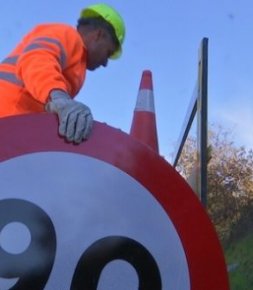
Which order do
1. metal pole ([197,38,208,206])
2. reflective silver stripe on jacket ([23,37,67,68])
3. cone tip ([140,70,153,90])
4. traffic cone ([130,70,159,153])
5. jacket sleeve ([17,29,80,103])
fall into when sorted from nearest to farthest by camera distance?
jacket sleeve ([17,29,80,103]), reflective silver stripe on jacket ([23,37,67,68]), metal pole ([197,38,208,206]), traffic cone ([130,70,159,153]), cone tip ([140,70,153,90])

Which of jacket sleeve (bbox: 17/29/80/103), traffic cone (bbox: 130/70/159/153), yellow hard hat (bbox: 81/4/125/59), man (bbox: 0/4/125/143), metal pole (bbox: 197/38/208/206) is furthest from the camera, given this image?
traffic cone (bbox: 130/70/159/153)

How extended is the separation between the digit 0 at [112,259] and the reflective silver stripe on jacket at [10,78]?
0.64m

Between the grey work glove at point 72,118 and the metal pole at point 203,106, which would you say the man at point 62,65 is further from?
the metal pole at point 203,106

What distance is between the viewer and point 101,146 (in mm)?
1672

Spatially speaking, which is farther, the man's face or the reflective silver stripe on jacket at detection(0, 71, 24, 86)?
the man's face

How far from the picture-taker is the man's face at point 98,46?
2334 mm

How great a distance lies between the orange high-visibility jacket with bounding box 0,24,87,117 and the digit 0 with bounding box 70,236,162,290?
1.36 ft

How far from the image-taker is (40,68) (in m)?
1.88

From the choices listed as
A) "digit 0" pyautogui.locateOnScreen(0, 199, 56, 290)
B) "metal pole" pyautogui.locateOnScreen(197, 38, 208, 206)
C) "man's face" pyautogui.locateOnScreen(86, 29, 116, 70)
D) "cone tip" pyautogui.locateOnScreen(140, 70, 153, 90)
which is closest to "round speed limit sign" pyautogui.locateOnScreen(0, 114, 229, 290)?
"digit 0" pyautogui.locateOnScreen(0, 199, 56, 290)

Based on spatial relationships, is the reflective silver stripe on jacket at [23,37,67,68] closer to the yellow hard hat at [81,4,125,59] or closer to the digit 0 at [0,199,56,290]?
the yellow hard hat at [81,4,125,59]

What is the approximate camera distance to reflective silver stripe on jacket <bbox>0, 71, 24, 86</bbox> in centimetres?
207

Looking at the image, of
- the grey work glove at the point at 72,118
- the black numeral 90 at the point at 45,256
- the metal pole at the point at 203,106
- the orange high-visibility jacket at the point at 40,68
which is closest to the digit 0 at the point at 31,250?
the black numeral 90 at the point at 45,256

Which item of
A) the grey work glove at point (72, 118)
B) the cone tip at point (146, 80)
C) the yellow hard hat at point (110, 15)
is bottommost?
the grey work glove at point (72, 118)

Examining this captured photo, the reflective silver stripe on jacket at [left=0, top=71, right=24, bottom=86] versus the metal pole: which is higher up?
the metal pole
